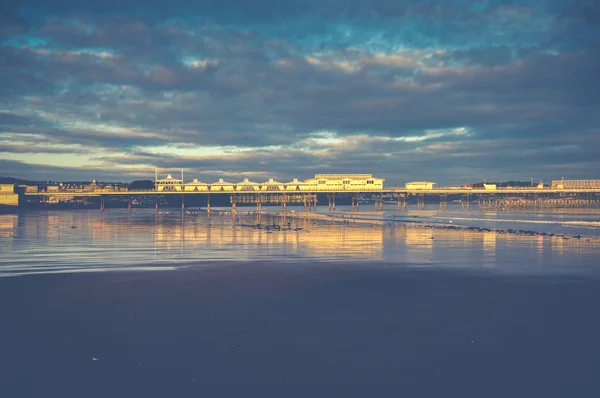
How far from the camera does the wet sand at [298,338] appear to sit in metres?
9.99

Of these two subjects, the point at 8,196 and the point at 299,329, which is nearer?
the point at 299,329

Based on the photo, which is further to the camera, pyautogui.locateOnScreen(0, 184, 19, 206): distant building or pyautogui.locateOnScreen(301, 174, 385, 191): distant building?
pyautogui.locateOnScreen(301, 174, 385, 191): distant building

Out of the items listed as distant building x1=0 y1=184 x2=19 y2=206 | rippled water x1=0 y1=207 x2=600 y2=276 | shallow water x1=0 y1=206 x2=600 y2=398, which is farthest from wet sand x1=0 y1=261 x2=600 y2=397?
distant building x1=0 y1=184 x2=19 y2=206

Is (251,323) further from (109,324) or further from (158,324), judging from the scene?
(109,324)

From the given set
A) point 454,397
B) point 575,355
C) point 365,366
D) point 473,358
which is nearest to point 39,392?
point 365,366

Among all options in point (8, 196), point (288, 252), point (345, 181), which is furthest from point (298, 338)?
point (345, 181)

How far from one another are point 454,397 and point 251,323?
6.47 metres

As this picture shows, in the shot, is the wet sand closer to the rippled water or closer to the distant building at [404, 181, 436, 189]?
the rippled water

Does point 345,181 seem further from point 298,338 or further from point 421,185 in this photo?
point 298,338

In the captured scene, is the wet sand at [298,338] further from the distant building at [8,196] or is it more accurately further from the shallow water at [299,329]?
the distant building at [8,196]

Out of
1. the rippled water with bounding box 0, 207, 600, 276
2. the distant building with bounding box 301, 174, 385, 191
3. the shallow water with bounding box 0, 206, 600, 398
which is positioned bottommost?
the rippled water with bounding box 0, 207, 600, 276

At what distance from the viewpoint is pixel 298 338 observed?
12.9 m

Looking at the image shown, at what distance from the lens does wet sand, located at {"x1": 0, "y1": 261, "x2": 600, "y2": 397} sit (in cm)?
999

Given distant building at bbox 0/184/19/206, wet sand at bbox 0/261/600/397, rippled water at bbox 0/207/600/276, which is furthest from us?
distant building at bbox 0/184/19/206
